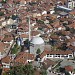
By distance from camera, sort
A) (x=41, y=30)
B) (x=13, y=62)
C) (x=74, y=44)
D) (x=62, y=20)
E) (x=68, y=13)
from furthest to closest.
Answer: (x=68, y=13) < (x=62, y=20) < (x=41, y=30) < (x=74, y=44) < (x=13, y=62)

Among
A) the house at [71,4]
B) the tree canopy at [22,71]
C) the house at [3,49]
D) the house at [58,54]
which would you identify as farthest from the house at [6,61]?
the house at [71,4]

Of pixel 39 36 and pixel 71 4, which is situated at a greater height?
pixel 71 4

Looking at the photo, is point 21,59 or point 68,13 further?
point 68,13

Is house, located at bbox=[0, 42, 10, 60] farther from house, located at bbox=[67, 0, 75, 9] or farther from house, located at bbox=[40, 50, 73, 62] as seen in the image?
house, located at bbox=[67, 0, 75, 9]

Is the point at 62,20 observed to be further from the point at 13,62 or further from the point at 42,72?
the point at 42,72

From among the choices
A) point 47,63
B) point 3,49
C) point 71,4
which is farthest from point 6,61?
point 71,4

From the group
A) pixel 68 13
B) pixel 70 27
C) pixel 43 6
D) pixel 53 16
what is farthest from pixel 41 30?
pixel 43 6

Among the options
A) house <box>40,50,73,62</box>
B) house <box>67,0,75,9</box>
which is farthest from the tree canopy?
house <box>67,0,75,9</box>

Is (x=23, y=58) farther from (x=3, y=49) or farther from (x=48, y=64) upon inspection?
(x=3, y=49)
